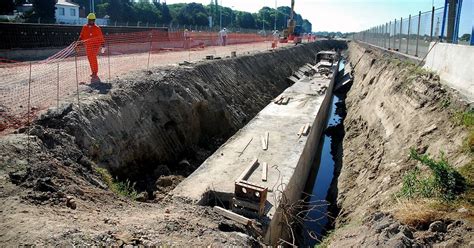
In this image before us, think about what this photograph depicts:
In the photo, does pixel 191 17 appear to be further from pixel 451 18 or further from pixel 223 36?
pixel 451 18

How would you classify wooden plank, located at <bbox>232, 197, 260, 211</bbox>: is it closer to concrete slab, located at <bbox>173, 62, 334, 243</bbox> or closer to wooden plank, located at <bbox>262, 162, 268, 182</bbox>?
concrete slab, located at <bbox>173, 62, 334, 243</bbox>

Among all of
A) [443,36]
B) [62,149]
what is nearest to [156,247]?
[62,149]

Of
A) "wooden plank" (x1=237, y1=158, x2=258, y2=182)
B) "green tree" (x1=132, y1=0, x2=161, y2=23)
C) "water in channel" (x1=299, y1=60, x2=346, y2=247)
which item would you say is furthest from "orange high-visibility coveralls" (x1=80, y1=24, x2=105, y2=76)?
"green tree" (x1=132, y1=0, x2=161, y2=23)

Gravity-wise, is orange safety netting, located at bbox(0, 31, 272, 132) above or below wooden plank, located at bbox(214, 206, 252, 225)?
above

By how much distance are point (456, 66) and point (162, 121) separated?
8103 millimetres

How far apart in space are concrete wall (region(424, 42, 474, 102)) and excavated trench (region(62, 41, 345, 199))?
7.12 meters

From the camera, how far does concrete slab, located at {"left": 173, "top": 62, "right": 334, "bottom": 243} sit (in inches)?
316

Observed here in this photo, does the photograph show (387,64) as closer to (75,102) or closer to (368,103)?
(368,103)

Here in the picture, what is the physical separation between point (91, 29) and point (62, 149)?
5382 millimetres

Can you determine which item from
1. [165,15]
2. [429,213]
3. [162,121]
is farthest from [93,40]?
[165,15]

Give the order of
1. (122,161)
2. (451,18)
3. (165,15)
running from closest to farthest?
1. (122,161)
2. (451,18)
3. (165,15)

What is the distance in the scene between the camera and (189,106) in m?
12.4

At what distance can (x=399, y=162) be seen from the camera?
8.42m

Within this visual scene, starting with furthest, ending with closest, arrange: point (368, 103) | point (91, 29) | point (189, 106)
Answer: point (368, 103)
point (189, 106)
point (91, 29)
